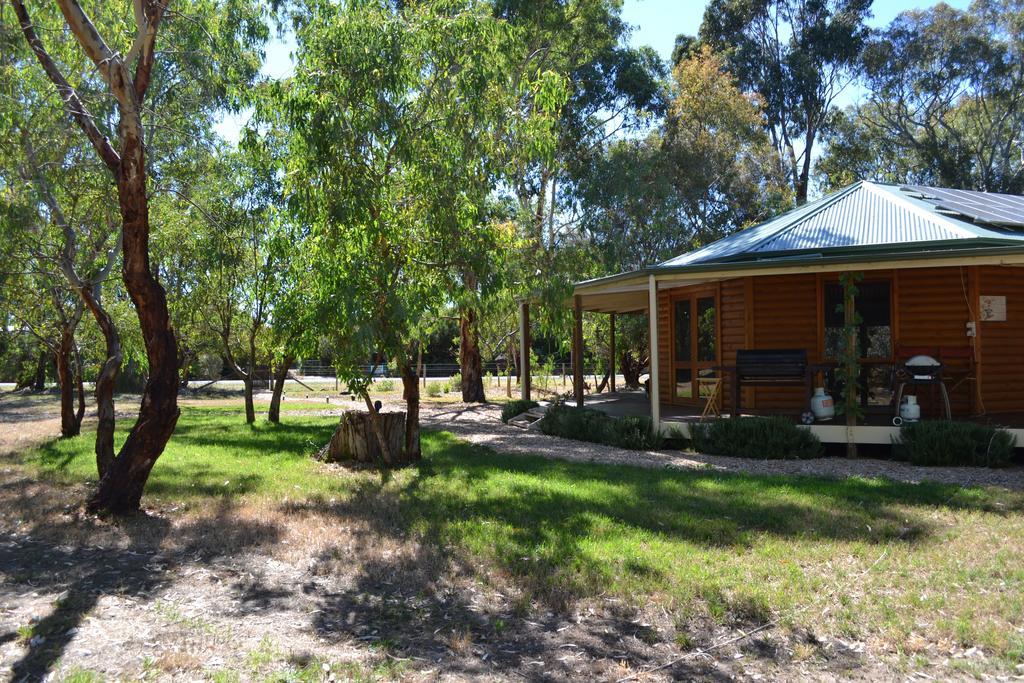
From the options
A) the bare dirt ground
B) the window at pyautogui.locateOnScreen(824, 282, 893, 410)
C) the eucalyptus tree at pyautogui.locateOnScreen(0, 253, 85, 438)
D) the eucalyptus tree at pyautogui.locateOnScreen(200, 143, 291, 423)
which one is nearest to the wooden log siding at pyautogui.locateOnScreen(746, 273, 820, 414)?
the window at pyautogui.locateOnScreen(824, 282, 893, 410)

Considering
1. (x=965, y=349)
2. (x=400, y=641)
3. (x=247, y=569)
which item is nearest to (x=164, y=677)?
(x=400, y=641)

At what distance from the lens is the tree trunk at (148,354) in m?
7.44

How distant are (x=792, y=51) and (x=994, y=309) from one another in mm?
26208

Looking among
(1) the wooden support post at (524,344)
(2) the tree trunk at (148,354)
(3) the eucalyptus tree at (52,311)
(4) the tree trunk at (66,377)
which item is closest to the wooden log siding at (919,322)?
(1) the wooden support post at (524,344)

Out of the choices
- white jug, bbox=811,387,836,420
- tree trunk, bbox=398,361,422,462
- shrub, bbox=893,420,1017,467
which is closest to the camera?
shrub, bbox=893,420,1017,467

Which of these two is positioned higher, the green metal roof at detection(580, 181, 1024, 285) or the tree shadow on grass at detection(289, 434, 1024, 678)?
the green metal roof at detection(580, 181, 1024, 285)

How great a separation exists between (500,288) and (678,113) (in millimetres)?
22250

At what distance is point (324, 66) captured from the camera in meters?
8.63

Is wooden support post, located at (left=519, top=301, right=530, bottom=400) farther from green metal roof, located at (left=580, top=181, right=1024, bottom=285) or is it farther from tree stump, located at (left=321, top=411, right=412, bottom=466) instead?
tree stump, located at (left=321, top=411, right=412, bottom=466)

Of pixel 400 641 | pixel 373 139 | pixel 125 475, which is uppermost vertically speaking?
pixel 373 139

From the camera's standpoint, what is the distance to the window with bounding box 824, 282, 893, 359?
498 inches

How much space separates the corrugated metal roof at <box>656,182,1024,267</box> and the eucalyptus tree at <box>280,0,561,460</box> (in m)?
4.26

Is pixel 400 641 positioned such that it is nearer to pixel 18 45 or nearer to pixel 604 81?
pixel 18 45

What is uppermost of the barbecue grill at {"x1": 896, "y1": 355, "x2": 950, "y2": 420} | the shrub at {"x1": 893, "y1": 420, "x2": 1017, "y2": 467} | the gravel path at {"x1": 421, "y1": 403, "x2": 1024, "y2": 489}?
the barbecue grill at {"x1": 896, "y1": 355, "x2": 950, "y2": 420}
